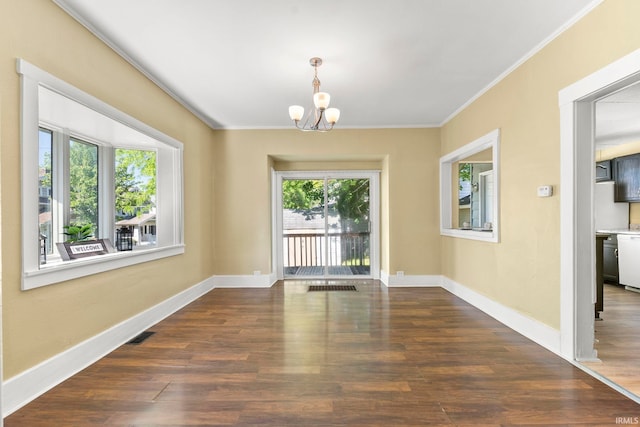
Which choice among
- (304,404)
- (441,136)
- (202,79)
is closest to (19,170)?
(202,79)

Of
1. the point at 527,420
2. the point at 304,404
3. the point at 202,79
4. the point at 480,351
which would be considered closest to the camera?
the point at 527,420

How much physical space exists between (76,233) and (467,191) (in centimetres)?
551

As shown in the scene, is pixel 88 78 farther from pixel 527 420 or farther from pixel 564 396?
pixel 564 396

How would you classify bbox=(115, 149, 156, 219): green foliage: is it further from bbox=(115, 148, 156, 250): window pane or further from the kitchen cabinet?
the kitchen cabinet

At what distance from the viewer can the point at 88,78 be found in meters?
2.66

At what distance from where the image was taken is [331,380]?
2.34 meters

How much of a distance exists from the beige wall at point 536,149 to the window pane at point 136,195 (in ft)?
13.6

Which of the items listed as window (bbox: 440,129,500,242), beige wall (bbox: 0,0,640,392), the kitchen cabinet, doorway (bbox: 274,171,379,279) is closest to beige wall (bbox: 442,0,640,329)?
beige wall (bbox: 0,0,640,392)

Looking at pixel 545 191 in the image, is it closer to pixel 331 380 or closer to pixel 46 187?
pixel 331 380

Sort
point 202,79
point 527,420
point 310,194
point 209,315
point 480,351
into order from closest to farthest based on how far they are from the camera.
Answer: point 527,420
point 480,351
point 202,79
point 209,315
point 310,194

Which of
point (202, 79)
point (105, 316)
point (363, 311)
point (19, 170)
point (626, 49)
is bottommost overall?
point (363, 311)

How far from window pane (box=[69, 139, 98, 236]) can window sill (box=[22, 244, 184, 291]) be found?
831 mm

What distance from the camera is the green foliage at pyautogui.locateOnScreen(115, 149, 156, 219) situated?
4.07 m

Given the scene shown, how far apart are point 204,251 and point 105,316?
2.30 m
